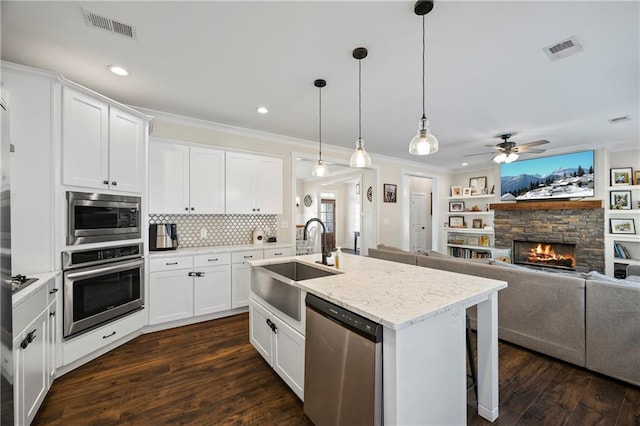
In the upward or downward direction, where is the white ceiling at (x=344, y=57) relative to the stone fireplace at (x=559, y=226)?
upward

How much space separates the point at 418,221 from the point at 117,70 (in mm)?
8063

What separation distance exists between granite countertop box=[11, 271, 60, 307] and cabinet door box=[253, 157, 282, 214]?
2346mm

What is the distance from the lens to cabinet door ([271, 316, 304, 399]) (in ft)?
6.01

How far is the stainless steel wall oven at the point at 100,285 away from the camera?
2.27m

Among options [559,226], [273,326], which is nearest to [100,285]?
[273,326]

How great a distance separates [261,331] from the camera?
239 cm

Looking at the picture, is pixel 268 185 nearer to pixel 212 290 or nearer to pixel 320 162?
pixel 320 162

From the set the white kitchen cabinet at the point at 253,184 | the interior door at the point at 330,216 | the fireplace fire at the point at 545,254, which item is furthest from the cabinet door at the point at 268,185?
the interior door at the point at 330,216

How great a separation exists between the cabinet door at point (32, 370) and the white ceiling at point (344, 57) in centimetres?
205

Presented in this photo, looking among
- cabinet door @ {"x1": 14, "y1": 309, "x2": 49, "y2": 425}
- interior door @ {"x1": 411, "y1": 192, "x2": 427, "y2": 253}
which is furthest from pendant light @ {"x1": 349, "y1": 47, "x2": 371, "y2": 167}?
interior door @ {"x1": 411, "y1": 192, "x2": 427, "y2": 253}

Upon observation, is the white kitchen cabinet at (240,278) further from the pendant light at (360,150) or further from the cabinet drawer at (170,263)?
the pendant light at (360,150)

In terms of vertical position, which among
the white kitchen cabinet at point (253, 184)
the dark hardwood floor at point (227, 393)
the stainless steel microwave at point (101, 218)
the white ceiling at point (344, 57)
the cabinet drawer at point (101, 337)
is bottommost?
the dark hardwood floor at point (227, 393)

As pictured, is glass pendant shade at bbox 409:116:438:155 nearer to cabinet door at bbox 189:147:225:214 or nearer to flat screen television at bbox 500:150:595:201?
cabinet door at bbox 189:147:225:214

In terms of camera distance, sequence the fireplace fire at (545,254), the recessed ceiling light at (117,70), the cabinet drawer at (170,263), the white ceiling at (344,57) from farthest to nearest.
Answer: the fireplace fire at (545,254)
the cabinet drawer at (170,263)
the recessed ceiling light at (117,70)
the white ceiling at (344,57)
